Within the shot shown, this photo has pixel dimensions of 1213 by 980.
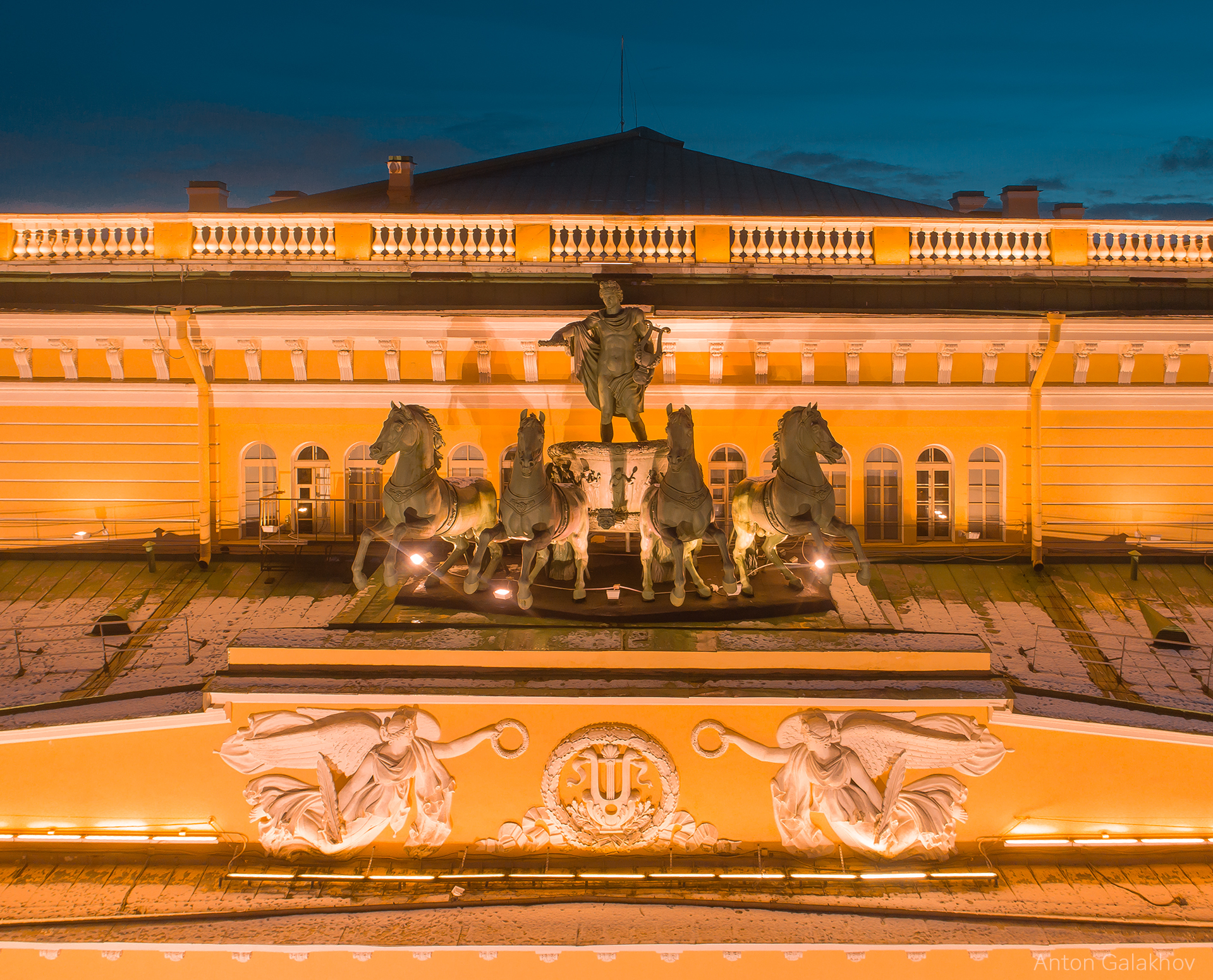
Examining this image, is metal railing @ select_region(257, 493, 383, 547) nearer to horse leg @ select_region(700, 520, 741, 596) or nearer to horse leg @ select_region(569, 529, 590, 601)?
horse leg @ select_region(569, 529, 590, 601)

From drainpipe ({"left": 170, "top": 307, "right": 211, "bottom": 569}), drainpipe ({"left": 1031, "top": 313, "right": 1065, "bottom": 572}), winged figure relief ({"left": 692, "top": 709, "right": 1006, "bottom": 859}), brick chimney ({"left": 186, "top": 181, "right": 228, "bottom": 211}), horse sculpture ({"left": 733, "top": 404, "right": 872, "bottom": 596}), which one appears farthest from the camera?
brick chimney ({"left": 186, "top": 181, "right": 228, "bottom": 211})

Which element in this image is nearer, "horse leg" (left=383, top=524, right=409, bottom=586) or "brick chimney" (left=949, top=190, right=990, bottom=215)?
"horse leg" (left=383, top=524, right=409, bottom=586)

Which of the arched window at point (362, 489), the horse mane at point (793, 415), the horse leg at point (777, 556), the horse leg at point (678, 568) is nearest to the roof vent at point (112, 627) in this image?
the arched window at point (362, 489)

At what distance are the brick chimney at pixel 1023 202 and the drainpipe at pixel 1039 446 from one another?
3.88 metres

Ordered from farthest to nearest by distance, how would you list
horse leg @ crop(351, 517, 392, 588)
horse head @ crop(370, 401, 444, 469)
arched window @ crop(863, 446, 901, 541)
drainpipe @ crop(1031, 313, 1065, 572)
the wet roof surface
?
arched window @ crop(863, 446, 901, 541)
drainpipe @ crop(1031, 313, 1065, 572)
horse leg @ crop(351, 517, 392, 588)
horse head @ crop(370, 401, 444, 469)
the wet roof surface

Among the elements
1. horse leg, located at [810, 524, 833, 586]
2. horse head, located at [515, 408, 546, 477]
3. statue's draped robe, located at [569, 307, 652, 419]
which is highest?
statue's draped robe, located at [569, 307, 652, 419]

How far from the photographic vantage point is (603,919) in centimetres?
818

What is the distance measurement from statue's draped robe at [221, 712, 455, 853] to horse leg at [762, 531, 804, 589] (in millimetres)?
4691

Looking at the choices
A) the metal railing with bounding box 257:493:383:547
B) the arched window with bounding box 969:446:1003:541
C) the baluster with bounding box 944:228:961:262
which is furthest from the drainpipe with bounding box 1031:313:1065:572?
the metal railing with bounding box 257:493:383:547

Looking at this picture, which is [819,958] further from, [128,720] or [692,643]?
[128,720]

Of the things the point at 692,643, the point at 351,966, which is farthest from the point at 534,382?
the point at 351,966

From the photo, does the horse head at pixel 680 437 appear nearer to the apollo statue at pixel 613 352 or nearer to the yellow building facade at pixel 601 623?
the apollo statue at pixel 613 352

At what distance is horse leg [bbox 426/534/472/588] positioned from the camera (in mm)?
10930

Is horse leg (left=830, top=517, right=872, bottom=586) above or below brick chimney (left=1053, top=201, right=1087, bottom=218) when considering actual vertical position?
below
